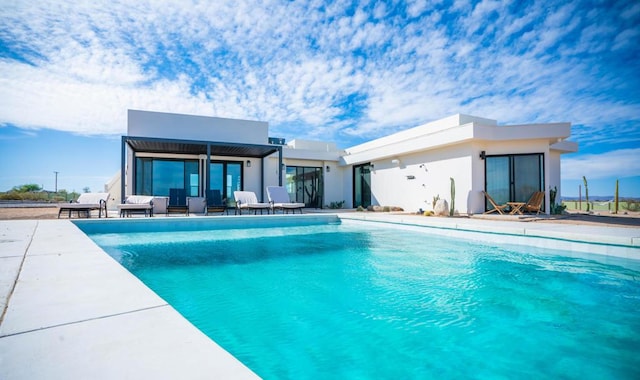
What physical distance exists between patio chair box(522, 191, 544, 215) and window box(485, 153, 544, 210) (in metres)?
0.49

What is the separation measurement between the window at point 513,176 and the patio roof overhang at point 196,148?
7846 mm

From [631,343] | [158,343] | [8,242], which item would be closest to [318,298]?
[158,343]

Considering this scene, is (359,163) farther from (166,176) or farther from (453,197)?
(166,176)

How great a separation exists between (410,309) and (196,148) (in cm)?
1185

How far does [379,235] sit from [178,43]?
9.60 metres

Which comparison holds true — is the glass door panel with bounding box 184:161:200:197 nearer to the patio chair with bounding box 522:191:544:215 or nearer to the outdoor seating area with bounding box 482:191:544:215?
the outdoor seating area with bounding box 482:191:544:215

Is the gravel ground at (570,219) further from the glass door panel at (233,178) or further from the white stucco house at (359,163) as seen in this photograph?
the glass door panel at (233,178)

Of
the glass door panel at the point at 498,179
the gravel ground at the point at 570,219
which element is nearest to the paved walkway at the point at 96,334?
the gravel ground at the point at 570,219

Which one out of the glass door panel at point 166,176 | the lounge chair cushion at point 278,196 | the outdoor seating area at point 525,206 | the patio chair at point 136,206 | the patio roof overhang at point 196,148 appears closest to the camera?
the patio chair at point 136,206

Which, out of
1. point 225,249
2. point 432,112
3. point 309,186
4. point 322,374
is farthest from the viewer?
point 309,186

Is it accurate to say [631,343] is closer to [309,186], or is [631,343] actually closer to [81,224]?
[81,224]

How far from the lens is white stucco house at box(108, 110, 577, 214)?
10.6 m

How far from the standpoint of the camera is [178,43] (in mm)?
10883

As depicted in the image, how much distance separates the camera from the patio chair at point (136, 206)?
8966 millimetres
